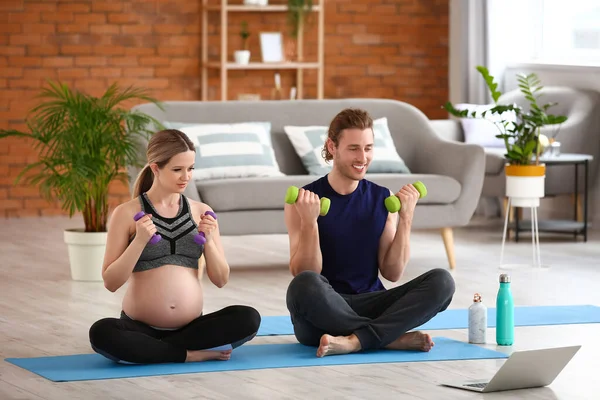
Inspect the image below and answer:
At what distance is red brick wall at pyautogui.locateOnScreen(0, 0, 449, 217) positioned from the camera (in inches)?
320

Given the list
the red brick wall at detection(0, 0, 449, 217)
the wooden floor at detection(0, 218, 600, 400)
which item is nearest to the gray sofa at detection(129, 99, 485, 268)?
the wooden floor at detection(0, 218, 600, 400)

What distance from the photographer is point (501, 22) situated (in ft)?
27.1

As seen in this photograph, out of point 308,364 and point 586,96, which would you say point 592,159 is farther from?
point 308,364

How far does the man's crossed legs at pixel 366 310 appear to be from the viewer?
3740mm

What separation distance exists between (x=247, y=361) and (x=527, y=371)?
35.2 inches

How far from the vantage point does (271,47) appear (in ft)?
27.6

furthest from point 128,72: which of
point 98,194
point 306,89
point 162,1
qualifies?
point 98,194

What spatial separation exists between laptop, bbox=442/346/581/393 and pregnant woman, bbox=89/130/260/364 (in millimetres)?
755

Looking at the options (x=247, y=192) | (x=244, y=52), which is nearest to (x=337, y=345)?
(x=247, y=192)

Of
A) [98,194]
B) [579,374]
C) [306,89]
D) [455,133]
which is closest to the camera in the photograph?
[579,374]

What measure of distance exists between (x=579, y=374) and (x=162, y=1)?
542 centimetres

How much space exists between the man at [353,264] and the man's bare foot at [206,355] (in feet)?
0.90

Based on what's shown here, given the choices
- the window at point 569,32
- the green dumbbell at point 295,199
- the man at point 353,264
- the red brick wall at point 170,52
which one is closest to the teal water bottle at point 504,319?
the man at point 353,264

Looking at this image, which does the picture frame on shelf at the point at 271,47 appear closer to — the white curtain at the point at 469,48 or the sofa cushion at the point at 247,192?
the white curtain at the point at 469,48
